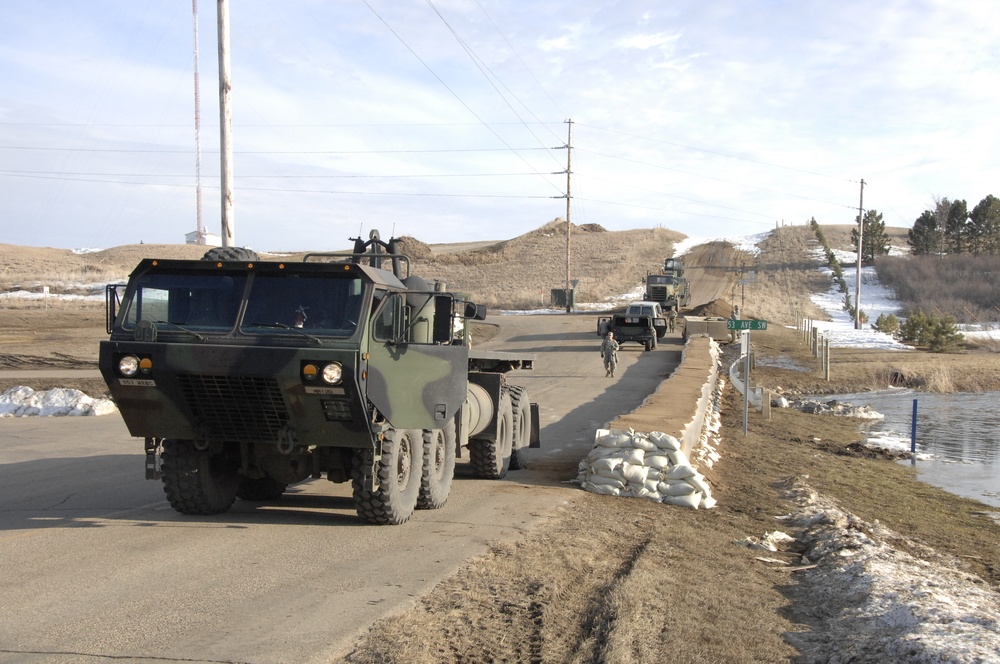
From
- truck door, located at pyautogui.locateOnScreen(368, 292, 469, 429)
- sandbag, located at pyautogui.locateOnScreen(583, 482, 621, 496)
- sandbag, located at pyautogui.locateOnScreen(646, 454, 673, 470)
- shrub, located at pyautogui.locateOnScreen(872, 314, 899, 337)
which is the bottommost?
sandbag, located at pyautogui.locateOnScreen(583, 482, 621, 496)

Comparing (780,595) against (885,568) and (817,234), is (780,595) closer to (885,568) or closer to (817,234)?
(885,568)

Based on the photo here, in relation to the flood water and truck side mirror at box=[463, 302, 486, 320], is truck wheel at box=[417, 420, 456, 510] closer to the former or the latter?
truck side mirror at box=[463, 302, 486, 320]

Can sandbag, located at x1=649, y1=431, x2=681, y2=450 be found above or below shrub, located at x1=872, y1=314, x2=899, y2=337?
below

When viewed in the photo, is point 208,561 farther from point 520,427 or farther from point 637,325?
point 637,325

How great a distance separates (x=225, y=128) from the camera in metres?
19.4

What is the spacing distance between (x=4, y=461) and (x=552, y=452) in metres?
8.68

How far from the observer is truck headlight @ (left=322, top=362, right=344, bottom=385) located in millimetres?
8047

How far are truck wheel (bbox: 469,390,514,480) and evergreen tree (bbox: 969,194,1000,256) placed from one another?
98.1m

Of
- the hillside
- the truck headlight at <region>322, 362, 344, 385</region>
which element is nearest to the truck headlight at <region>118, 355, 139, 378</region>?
the truck headlight at <region>322, 362, 344, 385</region>

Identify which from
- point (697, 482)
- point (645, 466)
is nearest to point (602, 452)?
point (645, 466)

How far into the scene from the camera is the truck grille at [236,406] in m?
8.19

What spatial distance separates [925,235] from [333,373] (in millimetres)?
102512

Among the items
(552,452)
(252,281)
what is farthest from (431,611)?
(552,452)

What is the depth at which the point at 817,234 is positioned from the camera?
109688 mm
